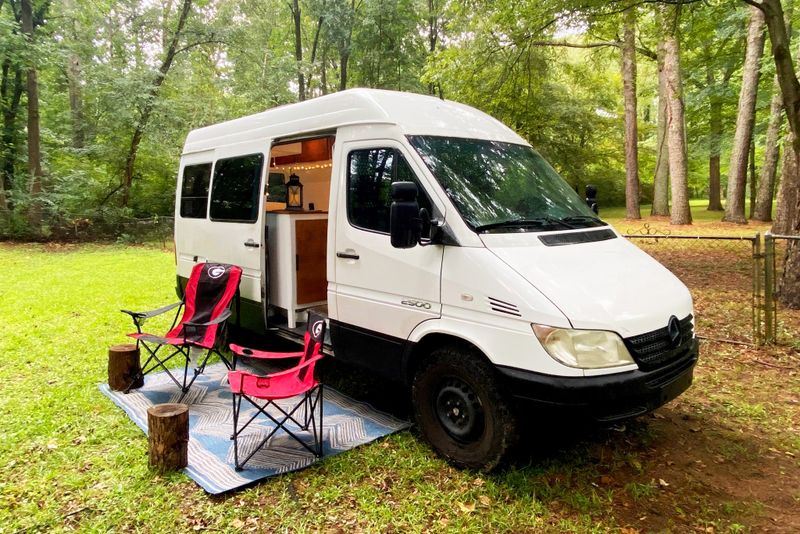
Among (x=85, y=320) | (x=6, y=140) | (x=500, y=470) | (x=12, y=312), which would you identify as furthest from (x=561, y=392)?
(x=6, y=140)

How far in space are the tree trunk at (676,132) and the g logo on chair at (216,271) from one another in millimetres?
12947

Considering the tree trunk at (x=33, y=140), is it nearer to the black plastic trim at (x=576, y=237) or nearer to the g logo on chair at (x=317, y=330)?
the g logo on chair at (x=317, y=330)

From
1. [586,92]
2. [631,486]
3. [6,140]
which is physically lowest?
[631,486]

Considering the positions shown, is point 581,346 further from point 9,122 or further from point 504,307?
point 9,122

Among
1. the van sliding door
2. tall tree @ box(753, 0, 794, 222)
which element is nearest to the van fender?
the van sliding door

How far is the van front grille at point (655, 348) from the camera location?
9.30 feet

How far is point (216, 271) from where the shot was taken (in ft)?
16.7

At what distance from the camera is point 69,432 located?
151 inches

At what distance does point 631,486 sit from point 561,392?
98 cm

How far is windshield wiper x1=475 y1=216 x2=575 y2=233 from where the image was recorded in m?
3.21

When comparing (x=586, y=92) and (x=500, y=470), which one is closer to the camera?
(x=500, y=470)

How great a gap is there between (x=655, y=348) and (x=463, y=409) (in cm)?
121

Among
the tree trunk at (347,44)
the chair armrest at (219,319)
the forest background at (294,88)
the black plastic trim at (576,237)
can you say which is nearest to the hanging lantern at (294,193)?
the chair armrest at (219,319)

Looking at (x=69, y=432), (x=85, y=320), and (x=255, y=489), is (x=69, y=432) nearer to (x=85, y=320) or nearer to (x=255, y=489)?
(x=255, y=489)
